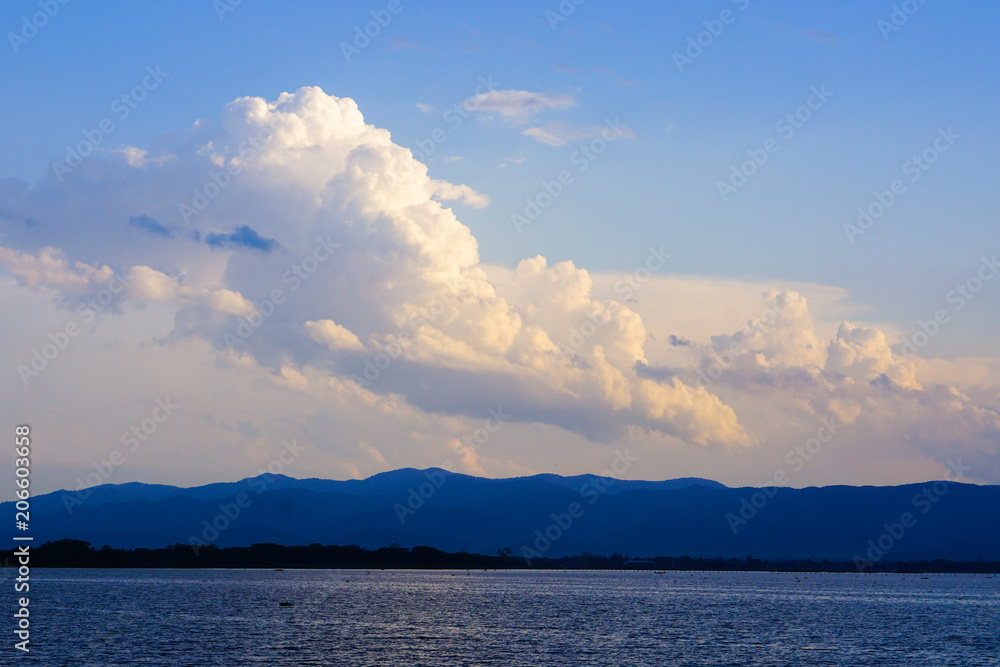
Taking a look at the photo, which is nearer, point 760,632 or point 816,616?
point 760,632

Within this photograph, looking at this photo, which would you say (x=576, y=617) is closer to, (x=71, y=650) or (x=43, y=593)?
(x=71, y=650)

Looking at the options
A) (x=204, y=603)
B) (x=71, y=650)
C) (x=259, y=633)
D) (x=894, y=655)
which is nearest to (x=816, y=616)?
(x=894, y=655)

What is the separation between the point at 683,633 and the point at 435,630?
3294 cm

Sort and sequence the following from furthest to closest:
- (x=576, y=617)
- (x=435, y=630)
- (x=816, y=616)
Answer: (x=816, y=616) → (x=576, y=617) → (x=435, y=630)

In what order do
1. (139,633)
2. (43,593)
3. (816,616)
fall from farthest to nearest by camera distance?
(43,593), (816,616), (139,633)

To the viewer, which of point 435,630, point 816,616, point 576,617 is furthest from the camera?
point 816,616

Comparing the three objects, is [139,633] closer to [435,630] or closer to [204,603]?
[435,630]

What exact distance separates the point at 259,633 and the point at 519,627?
35.2 m

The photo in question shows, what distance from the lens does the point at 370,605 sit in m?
169

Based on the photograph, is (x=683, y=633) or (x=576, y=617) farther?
(x=576, y=617)

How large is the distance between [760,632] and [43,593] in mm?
153881

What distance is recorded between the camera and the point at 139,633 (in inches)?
4390

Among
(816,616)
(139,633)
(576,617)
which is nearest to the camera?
(139,633)

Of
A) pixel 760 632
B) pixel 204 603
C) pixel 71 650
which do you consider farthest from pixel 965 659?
pixel 204 603
